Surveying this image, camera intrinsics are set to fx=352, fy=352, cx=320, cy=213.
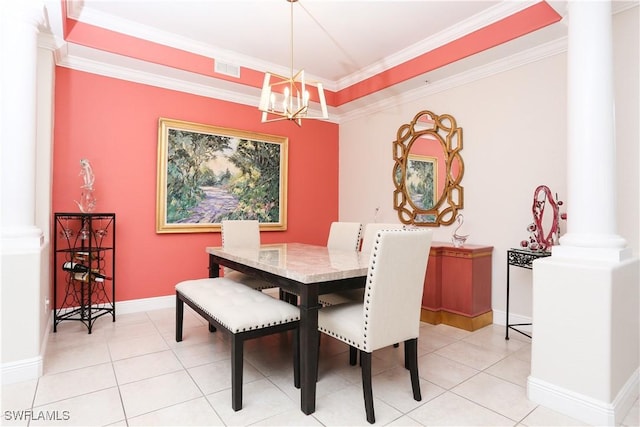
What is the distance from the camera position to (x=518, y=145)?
3344mm

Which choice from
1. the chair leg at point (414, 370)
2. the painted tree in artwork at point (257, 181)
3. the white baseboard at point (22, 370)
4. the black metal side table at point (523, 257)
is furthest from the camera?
the painted tree in artwork at point (257, 181)

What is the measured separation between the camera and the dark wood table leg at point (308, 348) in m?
1.89

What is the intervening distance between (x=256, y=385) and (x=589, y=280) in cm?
201

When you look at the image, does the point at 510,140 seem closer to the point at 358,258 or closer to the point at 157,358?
the point at 358,258

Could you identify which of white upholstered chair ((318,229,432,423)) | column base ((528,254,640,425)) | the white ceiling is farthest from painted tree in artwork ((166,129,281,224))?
column base ((528,254,640,425))

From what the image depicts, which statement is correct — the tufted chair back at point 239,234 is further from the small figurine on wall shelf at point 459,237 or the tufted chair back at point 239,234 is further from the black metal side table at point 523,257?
the black metal side table at point 523,257

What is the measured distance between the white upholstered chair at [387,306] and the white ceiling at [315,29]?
2142 millimetres

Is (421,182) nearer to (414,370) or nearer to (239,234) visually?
(239,234)

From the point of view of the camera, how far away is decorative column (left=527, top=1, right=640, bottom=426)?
1.84m

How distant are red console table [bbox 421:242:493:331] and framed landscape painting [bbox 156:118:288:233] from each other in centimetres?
216

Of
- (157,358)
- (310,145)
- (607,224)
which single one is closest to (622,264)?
(607,224)

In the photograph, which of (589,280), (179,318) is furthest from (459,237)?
(179,318)

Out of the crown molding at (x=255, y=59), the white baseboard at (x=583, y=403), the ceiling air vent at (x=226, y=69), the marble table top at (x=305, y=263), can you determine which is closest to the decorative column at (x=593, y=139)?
the white baseboard at (x=583, y=403)

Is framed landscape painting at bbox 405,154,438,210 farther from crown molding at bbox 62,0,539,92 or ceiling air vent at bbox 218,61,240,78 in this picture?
ceiling air vent at bbox 218,61,240,78
